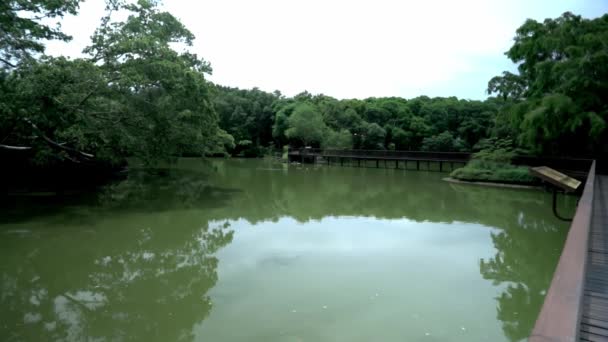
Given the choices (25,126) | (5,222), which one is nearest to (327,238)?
(5,222)

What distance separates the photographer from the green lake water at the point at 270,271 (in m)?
4.60

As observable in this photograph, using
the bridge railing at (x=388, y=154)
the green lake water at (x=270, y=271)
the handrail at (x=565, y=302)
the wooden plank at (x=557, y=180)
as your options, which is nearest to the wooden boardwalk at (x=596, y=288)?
the handrail at (x=565, y=302)

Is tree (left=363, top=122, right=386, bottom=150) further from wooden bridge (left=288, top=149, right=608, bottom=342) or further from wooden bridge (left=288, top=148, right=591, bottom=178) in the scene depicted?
wooden bridge (left=288, top=149, right=608, bottom=342)

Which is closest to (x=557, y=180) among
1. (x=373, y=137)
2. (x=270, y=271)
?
(x=270, y=271)

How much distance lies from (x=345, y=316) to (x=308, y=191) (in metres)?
13.0

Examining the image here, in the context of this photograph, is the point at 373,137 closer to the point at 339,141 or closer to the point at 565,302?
→ the point at 339,141

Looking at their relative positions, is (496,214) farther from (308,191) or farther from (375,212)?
(308,191)

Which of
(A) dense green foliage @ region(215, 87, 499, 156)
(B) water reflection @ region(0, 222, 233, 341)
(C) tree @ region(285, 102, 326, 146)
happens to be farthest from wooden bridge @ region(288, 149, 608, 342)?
(A) dense green foliage @ region(215, 87, 499, 156)

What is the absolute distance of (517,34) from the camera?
20.1 m

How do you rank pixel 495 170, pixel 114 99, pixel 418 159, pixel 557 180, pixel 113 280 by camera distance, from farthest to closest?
pixel 418 159
pixel 495 170
pixel 114 99
pixel 113 280
pixel 557 180

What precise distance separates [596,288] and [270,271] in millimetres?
4366

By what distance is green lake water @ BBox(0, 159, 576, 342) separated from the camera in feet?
15.1

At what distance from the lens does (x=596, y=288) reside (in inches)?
145

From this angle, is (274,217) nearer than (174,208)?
Yes
